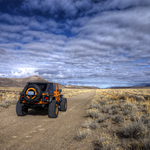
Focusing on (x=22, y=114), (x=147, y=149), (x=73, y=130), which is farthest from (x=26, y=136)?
(x=147, y=149)

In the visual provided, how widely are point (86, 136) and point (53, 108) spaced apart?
3.49 m

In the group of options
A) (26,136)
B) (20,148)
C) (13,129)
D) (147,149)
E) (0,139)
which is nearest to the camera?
(147,149)

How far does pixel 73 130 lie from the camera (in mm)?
5883

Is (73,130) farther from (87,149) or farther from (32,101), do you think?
(32,101)

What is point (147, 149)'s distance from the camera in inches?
141

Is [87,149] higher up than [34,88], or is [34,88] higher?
[34,88]

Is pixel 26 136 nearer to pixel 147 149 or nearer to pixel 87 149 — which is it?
pixel 87 149

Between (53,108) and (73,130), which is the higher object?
(53,108)

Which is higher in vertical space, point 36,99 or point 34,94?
point 34,94

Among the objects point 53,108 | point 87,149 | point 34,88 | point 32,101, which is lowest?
point 87,149

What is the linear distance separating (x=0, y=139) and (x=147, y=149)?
5092 mm

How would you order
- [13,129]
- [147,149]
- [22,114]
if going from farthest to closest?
[22,114]
[13,129]
[147,149]

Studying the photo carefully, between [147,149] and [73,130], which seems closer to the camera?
[147,149]

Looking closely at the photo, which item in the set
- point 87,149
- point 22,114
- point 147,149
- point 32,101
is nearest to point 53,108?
point 32,101
